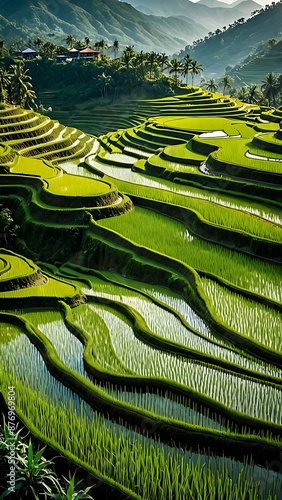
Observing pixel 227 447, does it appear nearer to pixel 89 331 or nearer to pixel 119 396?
pixel 119 396

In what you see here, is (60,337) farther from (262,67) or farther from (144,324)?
(262,67)

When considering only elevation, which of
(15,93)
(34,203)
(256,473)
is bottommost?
(256,473)

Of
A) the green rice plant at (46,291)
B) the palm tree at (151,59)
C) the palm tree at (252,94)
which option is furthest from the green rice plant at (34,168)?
the palm tree at (252,94)

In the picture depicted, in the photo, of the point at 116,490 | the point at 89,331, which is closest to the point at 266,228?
the point at 89,331

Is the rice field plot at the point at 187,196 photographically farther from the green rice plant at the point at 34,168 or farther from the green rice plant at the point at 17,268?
the green rice plant at the point at 17,268

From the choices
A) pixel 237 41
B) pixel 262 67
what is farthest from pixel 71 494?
pixel 237 41

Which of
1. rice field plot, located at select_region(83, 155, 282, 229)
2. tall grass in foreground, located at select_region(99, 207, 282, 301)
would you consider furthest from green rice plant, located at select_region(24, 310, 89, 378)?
rice field plot, located at select_region(83, 155, 282, 229)

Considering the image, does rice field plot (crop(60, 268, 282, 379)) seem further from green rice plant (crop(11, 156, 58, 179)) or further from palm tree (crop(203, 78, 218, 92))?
palm tree (crop(203, 78, 218, 92))
